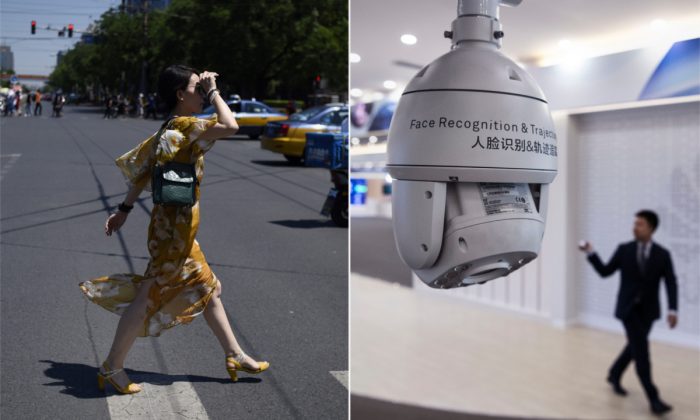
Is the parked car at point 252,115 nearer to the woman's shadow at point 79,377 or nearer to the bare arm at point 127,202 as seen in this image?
the bare arm at point 127,202

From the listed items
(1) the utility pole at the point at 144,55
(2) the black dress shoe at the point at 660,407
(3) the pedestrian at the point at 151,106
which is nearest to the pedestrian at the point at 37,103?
(1) the utility pole at the point at 144,55

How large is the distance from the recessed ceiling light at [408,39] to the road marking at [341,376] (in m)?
0.98

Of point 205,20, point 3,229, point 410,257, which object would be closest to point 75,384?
point 3,229

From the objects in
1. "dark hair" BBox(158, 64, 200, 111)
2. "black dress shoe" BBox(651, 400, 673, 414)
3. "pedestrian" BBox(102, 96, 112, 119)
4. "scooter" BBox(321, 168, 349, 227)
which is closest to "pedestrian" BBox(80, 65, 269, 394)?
"dark hair" BBox(158, 64, 200, 111)

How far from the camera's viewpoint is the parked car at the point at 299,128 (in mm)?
2307

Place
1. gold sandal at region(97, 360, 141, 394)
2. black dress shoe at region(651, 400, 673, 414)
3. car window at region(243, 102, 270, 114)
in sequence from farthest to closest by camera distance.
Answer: black dress shoe at region(651, 400, 673, 414), car window at region(243, 102, 270, 114), gold sandal at region(97, 360, 141, 394)

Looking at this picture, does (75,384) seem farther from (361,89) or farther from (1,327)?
(361,89)

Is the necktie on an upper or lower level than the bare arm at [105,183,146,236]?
lower

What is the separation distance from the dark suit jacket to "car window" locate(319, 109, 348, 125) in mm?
2987

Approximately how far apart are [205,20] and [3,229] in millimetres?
783

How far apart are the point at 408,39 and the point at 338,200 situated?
3.28 feet

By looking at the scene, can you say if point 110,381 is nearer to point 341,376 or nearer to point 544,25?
point 341,376

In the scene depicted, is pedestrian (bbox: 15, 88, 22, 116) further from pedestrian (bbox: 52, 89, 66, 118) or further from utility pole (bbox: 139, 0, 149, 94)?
utility pole (bbox: 139, 0, 149, 94)

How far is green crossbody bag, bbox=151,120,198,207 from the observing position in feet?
4.72
